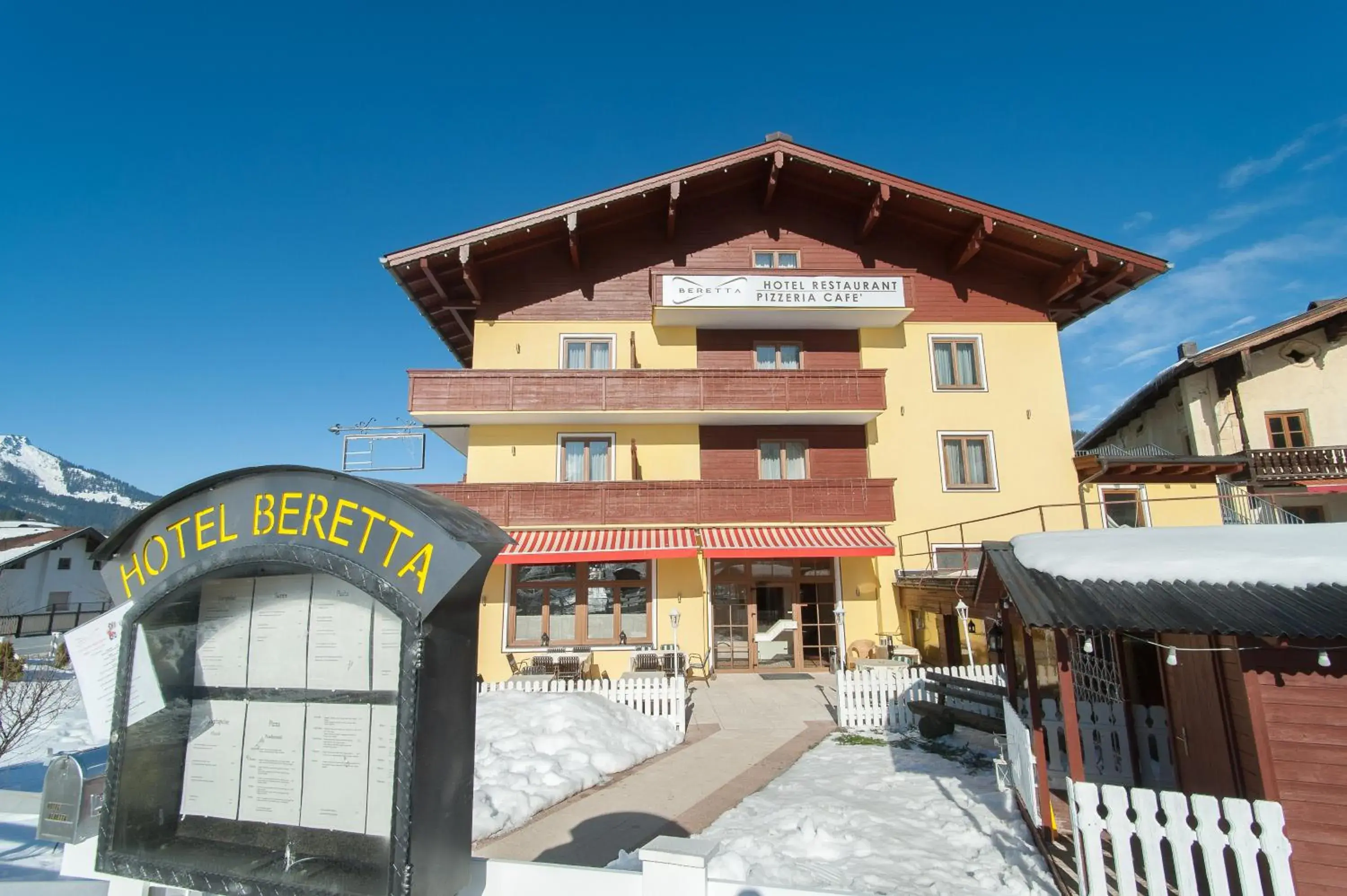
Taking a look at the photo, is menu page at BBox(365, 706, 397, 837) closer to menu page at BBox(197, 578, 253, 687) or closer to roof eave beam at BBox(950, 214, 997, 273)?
menu page at BBox(197, 578, 253, 687)

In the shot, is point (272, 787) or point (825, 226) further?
point (825, 226)

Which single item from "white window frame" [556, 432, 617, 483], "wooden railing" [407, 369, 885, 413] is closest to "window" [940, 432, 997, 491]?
"wooden railing" [407, 369, 885, 413]

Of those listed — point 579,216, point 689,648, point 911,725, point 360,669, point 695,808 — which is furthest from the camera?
point 579,216

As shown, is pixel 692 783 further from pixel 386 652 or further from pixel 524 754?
pixel 386 652

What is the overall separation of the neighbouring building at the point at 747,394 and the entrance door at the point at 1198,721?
9.35 meters

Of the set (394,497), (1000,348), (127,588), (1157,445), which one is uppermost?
(1000,348)

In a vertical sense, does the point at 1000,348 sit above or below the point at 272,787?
above

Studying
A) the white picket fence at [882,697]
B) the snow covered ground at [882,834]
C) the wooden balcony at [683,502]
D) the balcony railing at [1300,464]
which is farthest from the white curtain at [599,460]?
the balcony railing at [1300,464]

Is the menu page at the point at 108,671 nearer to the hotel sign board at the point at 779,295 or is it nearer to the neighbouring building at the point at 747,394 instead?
the neighbouring building at the point at 747,394

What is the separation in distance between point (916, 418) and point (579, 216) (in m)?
12.5

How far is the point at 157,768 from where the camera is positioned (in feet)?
10.4

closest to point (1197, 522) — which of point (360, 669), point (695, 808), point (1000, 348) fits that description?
point (1000, 348)

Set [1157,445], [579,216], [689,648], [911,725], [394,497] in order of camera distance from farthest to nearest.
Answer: [1157,445]
[579,216]
[689,648]
[911,725]
[394,497]

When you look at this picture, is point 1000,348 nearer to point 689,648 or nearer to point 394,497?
point 689,648
